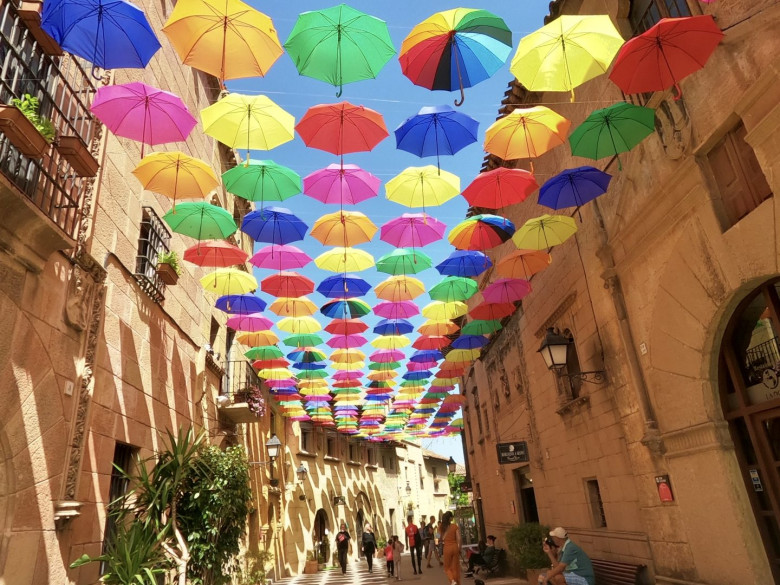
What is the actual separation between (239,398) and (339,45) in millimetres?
10546

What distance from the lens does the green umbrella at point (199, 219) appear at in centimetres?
823

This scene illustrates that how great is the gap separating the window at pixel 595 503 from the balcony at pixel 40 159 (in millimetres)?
9192

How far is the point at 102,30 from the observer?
5.24m

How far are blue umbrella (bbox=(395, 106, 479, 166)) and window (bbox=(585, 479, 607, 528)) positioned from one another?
6.53 meters

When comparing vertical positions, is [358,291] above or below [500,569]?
above

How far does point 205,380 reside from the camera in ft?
37.2

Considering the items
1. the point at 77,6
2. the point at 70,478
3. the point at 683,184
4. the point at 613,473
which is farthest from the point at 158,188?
the point at 613,473

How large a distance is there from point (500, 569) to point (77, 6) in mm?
14613

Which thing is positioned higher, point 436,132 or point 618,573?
point 436,132

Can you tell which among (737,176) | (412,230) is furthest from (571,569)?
(412,230)

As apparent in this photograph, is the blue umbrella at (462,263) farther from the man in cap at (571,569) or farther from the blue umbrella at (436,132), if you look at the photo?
the man in cap at (571,569)

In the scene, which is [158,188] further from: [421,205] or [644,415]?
[644,415]

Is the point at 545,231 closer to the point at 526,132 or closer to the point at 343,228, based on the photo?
the point at 526,132

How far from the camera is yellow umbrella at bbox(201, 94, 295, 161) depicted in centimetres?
659
